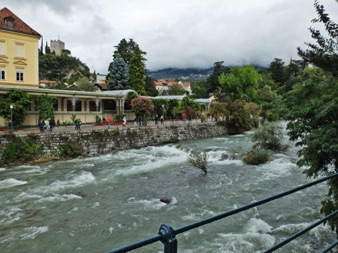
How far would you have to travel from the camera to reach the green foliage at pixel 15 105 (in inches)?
989

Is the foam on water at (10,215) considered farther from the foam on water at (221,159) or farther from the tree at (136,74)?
the tree at (136,74)

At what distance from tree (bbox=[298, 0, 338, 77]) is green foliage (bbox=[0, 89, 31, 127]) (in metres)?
24.5

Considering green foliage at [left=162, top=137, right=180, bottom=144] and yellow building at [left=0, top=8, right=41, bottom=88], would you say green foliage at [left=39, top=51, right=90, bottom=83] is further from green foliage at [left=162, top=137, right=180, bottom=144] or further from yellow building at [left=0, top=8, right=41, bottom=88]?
green foliage at [left=162, top=137, right=180, bottom=144]

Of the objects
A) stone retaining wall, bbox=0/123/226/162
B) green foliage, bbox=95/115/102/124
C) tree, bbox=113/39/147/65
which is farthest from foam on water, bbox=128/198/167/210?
tree, bbox=113/39/147/65

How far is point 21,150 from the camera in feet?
70.3

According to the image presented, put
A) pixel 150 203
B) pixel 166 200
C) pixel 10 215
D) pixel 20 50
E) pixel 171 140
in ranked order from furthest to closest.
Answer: pixel 20 50
pixel 171 140
pixel 166 200
pixel 150 203
pixel 10 215

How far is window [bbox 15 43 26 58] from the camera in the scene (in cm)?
3362

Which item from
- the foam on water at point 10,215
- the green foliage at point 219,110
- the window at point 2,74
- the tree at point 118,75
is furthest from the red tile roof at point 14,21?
the foam on water at point 10,215

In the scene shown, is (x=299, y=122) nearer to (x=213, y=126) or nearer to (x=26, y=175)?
(x=26, y=175)

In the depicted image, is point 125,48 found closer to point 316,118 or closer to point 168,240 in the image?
point 316,118

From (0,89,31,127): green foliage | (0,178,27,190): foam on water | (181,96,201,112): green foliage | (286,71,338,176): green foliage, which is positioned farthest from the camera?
(181,96,201,112): green foliage

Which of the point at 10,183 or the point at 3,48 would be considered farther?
the point at 3,48

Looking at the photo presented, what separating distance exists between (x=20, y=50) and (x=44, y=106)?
9.86 metres

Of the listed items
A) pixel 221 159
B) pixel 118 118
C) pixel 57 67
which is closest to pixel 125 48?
pixel 57 67
